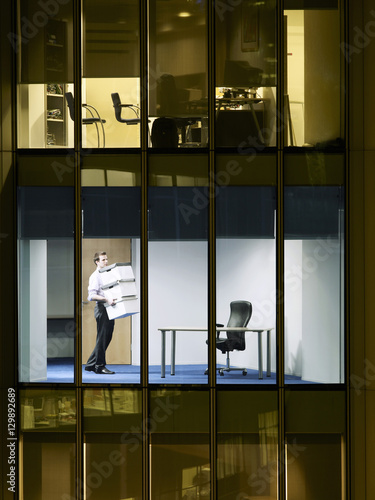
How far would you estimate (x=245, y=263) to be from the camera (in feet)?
30.6

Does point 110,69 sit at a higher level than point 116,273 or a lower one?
higher

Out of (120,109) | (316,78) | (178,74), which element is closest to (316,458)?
(316,78)

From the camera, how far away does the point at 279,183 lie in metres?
9.30

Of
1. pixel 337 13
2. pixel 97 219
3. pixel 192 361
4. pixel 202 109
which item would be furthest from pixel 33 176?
pixel 337 13

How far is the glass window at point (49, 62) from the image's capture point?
9.41 meters

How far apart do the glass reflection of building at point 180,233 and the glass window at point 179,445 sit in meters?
0.03

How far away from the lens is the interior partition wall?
30.4 feet

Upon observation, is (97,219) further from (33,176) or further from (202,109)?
(202,109)

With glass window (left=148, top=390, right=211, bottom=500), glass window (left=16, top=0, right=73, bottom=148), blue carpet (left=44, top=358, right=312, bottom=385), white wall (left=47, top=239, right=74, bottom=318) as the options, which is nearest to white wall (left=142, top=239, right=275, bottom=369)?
blue carpet (left=44, top=358, right=312, bottom=385)

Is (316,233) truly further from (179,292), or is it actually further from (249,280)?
(179,292)

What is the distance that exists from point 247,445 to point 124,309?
2528mm

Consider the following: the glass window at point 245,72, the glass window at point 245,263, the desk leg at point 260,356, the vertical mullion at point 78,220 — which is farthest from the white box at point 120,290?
the glass window at point 245,72

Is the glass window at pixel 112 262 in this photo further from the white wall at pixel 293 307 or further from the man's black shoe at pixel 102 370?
the white wall at pixel 293 307

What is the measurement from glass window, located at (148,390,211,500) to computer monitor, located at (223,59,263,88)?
4.31 m
